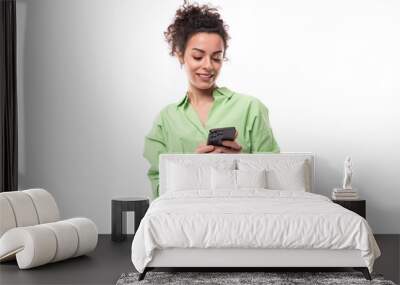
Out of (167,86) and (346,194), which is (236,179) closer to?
(346,194)

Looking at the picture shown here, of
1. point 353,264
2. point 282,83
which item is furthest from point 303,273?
point 282,83

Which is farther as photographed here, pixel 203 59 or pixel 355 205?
pixel 203 59

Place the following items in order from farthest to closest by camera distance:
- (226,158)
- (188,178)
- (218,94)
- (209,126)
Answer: (218,94)
(209,126)
(226,158)
(188,178)

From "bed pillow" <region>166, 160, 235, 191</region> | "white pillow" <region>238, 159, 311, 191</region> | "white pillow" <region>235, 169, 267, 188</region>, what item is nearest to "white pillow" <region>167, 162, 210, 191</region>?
"bed pillow" <region>166, 160, 235, 191</region>

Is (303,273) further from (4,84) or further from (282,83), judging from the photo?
(4,84)

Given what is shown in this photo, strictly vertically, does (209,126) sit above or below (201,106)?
below

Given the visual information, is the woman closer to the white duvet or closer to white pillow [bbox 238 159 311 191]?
white pillow [bbox 238 159 311 191]

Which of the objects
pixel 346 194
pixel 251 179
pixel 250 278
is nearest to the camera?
→ pixel 250 278

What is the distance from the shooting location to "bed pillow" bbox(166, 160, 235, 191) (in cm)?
651

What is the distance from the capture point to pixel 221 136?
7.31 m

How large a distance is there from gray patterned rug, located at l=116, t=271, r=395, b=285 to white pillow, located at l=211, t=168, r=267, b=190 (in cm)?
130

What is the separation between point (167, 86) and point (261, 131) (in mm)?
1150

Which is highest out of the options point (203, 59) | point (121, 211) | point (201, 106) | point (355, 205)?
point (203, 59)

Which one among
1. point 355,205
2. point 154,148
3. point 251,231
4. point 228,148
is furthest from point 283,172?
point 251,231
